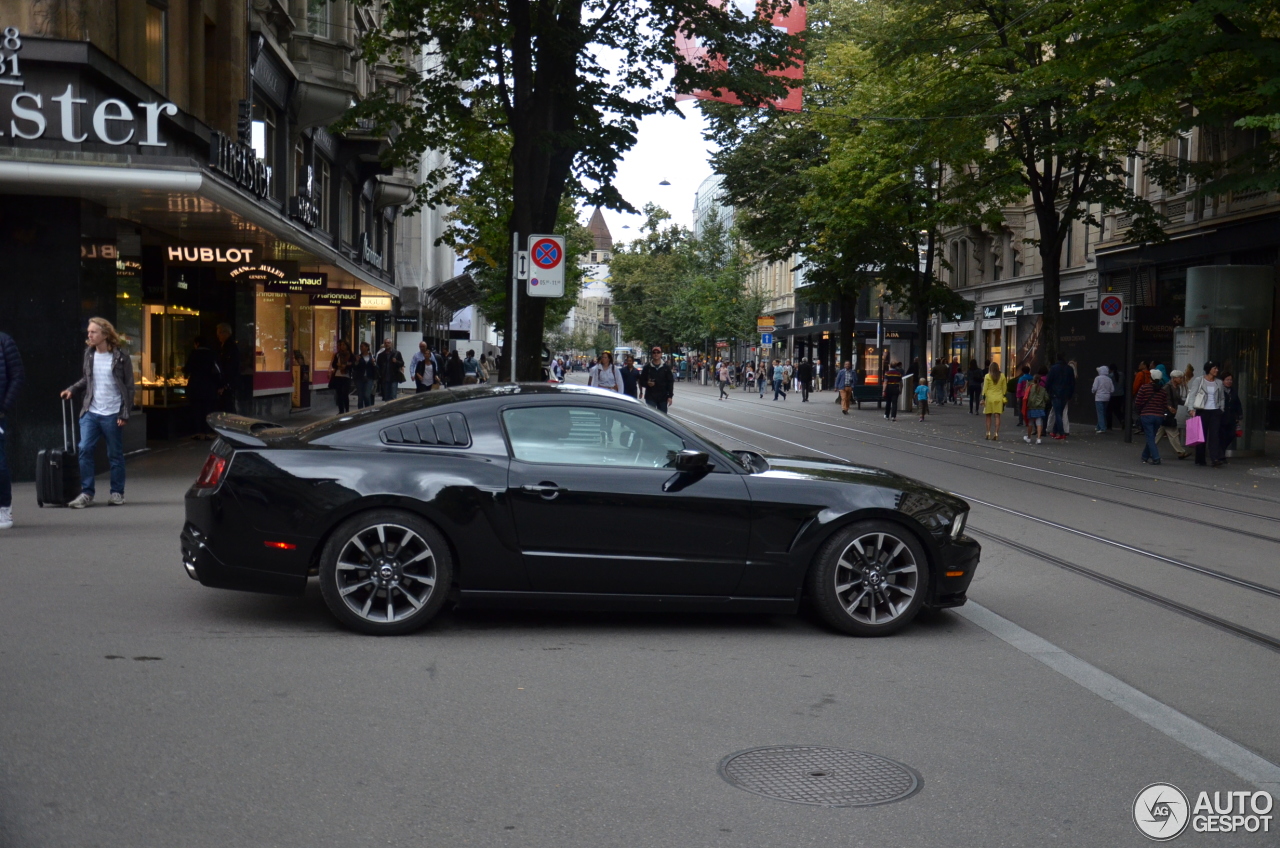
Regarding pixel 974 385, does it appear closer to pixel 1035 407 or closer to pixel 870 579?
pixel 1035 407

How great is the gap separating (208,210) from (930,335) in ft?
165

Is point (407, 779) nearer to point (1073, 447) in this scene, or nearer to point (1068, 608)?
point (1068, 608)

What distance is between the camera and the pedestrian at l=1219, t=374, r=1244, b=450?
21328mm

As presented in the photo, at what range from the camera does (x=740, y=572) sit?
7.28m

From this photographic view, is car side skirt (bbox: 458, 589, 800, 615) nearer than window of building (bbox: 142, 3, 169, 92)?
Yes

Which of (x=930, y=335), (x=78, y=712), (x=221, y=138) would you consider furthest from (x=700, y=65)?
(x=930, y=335)

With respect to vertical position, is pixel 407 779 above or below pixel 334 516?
below

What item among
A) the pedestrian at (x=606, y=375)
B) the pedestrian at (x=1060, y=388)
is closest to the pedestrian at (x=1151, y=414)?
the pedestrian at (x=1060, y=388)

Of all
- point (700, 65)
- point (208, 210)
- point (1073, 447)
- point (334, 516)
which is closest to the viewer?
point (334, 516)

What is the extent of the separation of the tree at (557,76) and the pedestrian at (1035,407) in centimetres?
881

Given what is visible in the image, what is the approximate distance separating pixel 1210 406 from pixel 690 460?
16.7 m

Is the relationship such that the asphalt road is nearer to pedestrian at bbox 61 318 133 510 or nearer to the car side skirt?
the car side skirt

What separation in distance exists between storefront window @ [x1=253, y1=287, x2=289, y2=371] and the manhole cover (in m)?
23.1

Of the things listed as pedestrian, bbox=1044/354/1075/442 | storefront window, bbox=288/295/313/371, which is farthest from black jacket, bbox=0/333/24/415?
pedestrian, bbox=1044/354/1075/442
